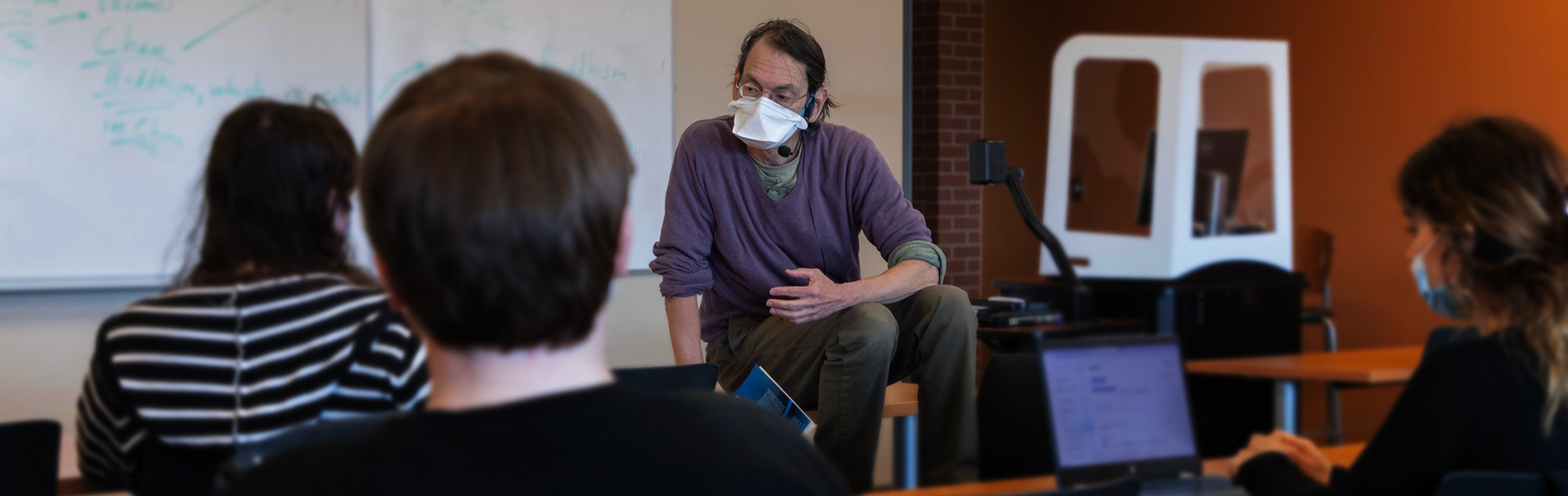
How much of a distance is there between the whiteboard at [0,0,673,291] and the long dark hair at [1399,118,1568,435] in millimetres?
2072

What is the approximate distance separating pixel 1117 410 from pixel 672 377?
2.26 ft

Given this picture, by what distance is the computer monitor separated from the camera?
114 centimetres

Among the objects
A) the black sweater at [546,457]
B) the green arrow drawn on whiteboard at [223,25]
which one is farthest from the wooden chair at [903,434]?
the green arrow drawn on whiteboard at [223,25]

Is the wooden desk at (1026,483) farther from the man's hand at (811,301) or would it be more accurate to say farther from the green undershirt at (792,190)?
→ the green undershirt at (792,190)

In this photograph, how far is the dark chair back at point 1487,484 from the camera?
3.42 ft

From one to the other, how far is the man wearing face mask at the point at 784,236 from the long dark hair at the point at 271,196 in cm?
103

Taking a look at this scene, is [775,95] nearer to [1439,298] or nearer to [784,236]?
[784,236]

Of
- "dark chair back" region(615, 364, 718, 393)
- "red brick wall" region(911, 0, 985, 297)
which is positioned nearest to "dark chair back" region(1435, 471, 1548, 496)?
"dark chair back" region(615, 364, 718, 393)

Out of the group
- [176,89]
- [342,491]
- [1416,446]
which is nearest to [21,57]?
[176,89]

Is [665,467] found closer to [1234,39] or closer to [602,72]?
[1234,39]

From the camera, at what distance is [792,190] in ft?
7.81

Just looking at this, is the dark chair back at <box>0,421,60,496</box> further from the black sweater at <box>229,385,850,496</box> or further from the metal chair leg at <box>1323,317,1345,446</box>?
the metal chair leg at <box>1323,317,1345,446</box>

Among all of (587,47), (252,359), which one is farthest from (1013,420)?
(587,47)

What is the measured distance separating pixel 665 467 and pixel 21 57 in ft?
8.49
